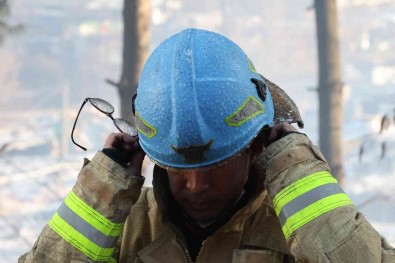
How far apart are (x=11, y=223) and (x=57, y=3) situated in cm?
1941

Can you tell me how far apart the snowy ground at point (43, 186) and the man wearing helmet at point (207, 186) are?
1060cm

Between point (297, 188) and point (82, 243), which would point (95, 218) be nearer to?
point (82, 243)

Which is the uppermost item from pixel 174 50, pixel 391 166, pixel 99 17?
pixel 174 50

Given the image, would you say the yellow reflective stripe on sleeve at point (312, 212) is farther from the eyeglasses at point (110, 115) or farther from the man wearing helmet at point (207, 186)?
the eyeglasses at point (110, 115)

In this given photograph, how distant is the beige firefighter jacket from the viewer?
1685 mm

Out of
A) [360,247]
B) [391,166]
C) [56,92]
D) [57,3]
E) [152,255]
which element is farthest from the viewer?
[57,3]

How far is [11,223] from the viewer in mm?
16391

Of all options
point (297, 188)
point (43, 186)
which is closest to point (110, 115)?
point (297, 188)

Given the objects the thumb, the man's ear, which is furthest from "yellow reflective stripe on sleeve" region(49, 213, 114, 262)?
the man's ear

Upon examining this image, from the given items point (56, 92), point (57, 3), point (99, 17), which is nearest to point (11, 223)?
point (56, 92)

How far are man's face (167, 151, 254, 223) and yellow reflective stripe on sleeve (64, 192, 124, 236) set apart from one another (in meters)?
0.22

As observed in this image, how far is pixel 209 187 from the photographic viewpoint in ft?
5.93

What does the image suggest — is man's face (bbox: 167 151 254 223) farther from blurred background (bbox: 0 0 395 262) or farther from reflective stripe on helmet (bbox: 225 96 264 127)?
blurred background (bbox: 0 0 395 262)

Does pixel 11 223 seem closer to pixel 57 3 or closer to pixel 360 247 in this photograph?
pixel 360 247
